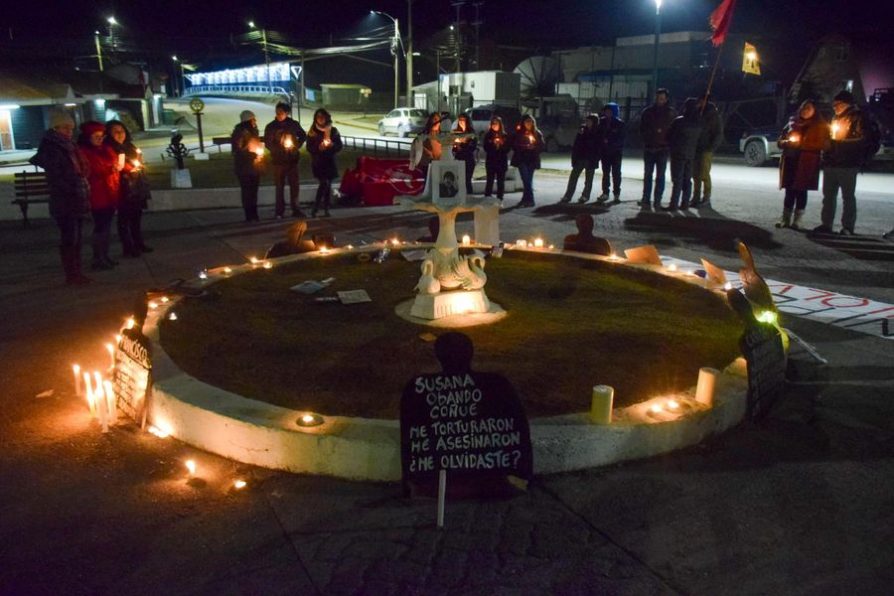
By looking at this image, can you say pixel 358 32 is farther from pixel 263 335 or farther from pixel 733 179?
pixel 263 335

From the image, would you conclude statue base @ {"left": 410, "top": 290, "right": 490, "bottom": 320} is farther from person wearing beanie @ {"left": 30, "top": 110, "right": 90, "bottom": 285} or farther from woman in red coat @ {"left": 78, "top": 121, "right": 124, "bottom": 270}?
woman in red coat @ {"left": 78, "top": 121, "right": 124, "bottom": 270}

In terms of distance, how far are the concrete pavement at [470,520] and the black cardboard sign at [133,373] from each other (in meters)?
0.23

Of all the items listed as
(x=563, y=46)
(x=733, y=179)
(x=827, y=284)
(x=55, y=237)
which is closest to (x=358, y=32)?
(x=563, y=46)

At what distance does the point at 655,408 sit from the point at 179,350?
3.68 metres

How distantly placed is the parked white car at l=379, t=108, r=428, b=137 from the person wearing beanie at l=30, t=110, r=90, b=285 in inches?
1267

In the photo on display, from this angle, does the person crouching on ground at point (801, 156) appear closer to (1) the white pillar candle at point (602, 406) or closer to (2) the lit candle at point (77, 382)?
(1) the white pillar candle at point (602, 406)

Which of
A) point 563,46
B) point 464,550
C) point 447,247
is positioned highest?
point 563,46

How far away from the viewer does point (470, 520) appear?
3521 millimetres

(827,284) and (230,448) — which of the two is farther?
(827,284)

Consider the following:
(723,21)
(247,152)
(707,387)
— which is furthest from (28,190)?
(723,21)

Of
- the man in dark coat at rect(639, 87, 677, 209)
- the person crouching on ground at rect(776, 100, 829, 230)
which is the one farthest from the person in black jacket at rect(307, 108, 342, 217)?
the person crouching on ground at rect(776, 100, 829, 230)

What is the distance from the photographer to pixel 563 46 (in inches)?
2751

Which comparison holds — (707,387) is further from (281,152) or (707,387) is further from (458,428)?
(281,152)

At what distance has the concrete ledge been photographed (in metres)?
3.91
